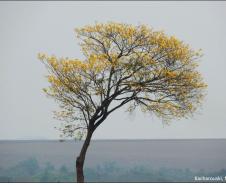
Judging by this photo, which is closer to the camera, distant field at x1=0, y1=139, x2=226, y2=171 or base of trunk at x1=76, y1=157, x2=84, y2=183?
base of trunk at x1=76, y1=157, x2=84, y2=183

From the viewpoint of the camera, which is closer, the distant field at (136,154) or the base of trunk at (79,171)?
the base of trunk at (79,171)

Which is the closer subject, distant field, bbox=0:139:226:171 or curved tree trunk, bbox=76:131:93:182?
curved tree trunk, bbox=76:131:93:182

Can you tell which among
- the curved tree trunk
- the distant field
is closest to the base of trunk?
the curved tree trunk

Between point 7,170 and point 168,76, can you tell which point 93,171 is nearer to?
point 7,170

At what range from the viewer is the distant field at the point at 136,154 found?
4454 centimetres

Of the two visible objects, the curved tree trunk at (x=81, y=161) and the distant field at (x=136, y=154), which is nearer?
the curved tree trunk at (x=81, y=161)

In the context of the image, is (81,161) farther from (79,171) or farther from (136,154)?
(136,154)

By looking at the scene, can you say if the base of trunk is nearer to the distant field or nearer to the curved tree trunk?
the curved tree trunk

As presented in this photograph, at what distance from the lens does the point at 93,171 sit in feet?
129

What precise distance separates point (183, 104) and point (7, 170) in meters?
17.0

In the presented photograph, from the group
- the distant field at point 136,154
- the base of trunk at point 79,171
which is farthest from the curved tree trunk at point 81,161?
the distant field at point 136,154

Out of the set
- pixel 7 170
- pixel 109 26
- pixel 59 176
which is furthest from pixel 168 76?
pixel 7 170

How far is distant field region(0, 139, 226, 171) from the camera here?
4454 centimetres

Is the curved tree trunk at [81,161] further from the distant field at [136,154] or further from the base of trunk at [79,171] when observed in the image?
the distant field at [136,154]
